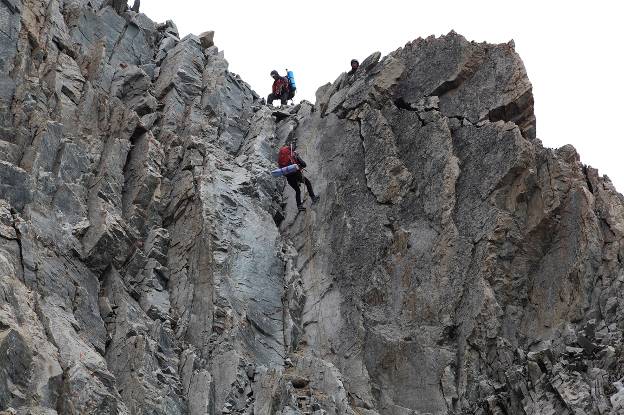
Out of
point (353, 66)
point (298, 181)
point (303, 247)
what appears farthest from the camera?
point (353, 66)

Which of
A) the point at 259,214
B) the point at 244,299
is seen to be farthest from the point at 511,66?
the point at 244,299

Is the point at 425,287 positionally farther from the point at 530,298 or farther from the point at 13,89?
the point at 13,89

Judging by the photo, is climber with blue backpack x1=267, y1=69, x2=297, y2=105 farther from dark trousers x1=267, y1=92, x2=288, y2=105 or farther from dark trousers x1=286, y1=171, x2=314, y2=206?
dark trousers x1=286, y1=171, x2=314, y2=206

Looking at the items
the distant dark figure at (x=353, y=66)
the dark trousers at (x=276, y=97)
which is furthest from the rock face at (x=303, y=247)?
the dark trousers at (x=276, y=97)

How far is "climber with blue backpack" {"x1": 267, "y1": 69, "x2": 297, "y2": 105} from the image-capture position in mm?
43906

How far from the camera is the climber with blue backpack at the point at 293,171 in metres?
33.9

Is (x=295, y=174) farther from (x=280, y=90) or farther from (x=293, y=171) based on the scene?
(x=280, y=90)

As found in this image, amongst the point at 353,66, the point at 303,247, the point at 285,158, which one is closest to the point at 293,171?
the point at 285,158

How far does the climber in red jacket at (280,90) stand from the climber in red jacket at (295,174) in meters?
9.41

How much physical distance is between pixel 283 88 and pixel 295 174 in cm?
1103

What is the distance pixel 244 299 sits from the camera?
2811 centimetres

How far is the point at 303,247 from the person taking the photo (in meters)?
32.5

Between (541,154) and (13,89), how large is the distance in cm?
1867

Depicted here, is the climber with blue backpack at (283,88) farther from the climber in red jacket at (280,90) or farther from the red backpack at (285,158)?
the red backpack at (285,158)
